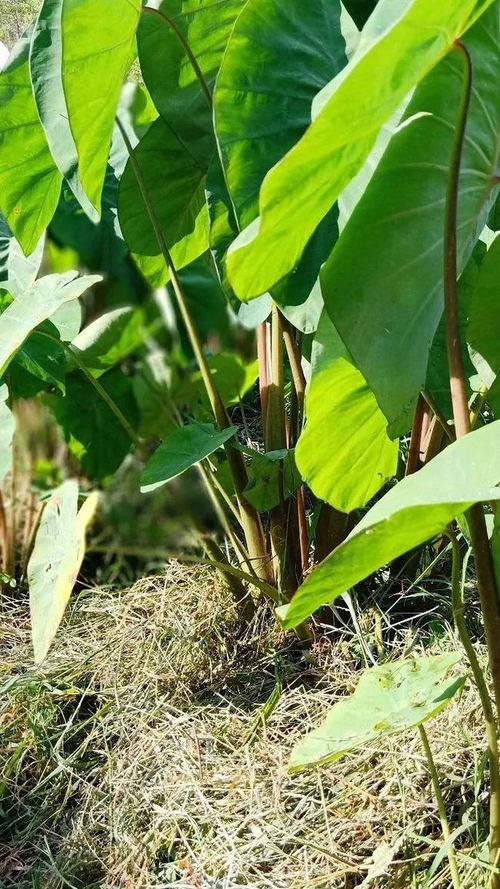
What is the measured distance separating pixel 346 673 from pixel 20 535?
81 centimetres

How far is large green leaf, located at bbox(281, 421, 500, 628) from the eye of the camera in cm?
58

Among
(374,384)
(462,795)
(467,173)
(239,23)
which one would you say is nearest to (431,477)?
(374,384)

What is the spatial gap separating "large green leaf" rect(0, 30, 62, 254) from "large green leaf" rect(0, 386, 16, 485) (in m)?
0.28

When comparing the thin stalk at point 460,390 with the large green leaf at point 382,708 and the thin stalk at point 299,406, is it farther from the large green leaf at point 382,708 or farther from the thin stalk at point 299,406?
the thin stalk at point 299,406

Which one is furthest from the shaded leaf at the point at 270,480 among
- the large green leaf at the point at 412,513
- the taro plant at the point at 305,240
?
the large green leaf at the point at 412,513

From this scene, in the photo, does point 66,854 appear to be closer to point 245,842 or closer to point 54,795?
point 54,795

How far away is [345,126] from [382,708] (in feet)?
1.79

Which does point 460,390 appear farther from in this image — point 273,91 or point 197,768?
point 197,768

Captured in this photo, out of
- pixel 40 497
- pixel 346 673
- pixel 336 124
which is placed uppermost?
pixel 336 124

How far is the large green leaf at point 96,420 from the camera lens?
1.81 meters

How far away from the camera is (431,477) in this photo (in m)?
0.64

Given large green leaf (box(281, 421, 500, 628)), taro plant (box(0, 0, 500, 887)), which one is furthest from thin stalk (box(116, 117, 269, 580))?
large green leaf (box(281, 421, 500, 628))

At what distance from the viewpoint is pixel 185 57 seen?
48.5 inches

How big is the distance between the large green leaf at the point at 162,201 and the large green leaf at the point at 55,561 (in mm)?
382
